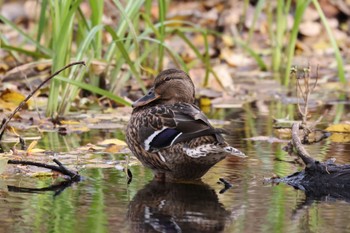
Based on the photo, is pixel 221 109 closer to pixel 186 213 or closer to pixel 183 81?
pixel 183 81

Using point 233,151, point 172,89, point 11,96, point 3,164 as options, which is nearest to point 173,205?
point 233,151

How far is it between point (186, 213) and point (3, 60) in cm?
682

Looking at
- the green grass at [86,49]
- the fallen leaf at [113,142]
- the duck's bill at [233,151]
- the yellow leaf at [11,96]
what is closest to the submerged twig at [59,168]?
the duck's bill at [233,151]

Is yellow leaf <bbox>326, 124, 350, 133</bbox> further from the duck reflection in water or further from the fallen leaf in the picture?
the duck reflection in water

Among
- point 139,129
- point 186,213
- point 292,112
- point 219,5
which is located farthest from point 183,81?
point 219,5

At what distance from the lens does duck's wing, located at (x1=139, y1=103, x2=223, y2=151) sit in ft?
17.5

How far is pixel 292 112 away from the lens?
8.94 m

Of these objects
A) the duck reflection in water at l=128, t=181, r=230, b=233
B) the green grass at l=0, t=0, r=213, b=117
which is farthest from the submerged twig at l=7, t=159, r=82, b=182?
the green grass at l=0, t=0, r=213, b=117

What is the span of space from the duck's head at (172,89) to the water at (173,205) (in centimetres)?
51

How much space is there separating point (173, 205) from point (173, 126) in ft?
2.36

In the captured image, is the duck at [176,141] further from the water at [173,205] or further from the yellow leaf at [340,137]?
the yellow leaf at [340,137]

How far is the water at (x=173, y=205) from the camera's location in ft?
14.3

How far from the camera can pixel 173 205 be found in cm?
490

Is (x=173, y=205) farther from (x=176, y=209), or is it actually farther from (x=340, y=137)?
(x=340, y=137)
